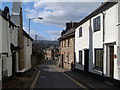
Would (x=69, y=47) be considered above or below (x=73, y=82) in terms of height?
above

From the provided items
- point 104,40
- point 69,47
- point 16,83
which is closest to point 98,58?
point 104,40

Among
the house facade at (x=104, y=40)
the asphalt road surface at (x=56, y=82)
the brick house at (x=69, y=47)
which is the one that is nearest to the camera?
the house facade at (x=104, y=40)

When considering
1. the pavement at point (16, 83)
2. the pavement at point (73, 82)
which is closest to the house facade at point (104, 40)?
the pavement at point (73, 82)

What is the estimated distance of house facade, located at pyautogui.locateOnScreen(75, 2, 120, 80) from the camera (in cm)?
1510

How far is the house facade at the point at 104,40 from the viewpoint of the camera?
15.1m

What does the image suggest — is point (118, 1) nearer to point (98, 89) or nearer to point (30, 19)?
point (98, 89)

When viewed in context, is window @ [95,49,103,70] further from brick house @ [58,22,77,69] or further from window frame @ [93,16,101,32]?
brick house @ [58,22,77,69]

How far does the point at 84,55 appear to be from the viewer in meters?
25.3

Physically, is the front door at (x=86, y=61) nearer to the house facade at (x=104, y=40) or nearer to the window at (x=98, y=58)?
the house facade at (x=104, y=40)

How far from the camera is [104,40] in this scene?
17.8m

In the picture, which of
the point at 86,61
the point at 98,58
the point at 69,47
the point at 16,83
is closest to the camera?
the point at 16,83

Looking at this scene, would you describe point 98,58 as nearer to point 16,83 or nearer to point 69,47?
point 16,83

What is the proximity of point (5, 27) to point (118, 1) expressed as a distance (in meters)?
6.91

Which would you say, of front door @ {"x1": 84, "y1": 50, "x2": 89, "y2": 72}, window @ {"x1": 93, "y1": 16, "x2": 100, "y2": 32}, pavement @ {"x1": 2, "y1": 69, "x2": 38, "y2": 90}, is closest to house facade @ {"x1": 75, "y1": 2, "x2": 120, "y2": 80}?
window @ {"x1": 93, "y1": 16, "x2": 100, "y2": 32}
